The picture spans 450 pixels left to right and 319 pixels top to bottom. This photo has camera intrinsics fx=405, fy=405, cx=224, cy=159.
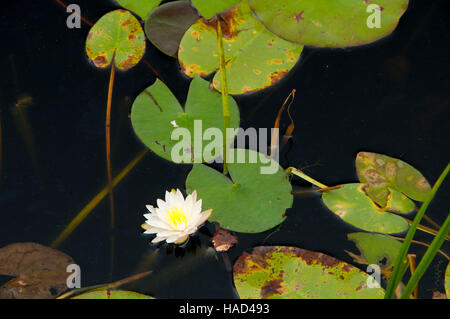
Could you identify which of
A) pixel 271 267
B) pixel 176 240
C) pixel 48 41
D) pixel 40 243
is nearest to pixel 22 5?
pixel 48 41

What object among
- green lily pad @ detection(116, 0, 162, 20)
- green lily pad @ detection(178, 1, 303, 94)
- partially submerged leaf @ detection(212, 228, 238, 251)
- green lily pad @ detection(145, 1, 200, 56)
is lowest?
partially submerged leaf @ detection(212, 228, 238, 251)

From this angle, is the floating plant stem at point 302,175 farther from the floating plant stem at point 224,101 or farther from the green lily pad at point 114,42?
the green lily pad at point 114,42

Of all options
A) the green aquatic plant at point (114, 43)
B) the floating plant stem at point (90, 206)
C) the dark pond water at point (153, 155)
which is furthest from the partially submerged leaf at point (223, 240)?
the green aquatic plant at point (114, 43)

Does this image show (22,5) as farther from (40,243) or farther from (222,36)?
(40,243)

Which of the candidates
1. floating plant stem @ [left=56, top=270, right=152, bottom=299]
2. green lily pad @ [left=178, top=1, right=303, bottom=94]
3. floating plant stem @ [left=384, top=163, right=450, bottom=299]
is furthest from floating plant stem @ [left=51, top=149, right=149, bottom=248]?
floating plant stem @ [left=384, top=163, right=450, bottom=299]

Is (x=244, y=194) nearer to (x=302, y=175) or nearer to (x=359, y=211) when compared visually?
(x=302, y=175)

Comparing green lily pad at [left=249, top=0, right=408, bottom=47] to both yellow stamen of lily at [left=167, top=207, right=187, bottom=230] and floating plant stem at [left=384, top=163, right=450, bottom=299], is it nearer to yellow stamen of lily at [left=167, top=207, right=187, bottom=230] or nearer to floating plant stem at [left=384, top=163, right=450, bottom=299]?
floating plant stem at [left=384, top=163, right=450, bottom=299]

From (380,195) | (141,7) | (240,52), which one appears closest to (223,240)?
(380,195)
